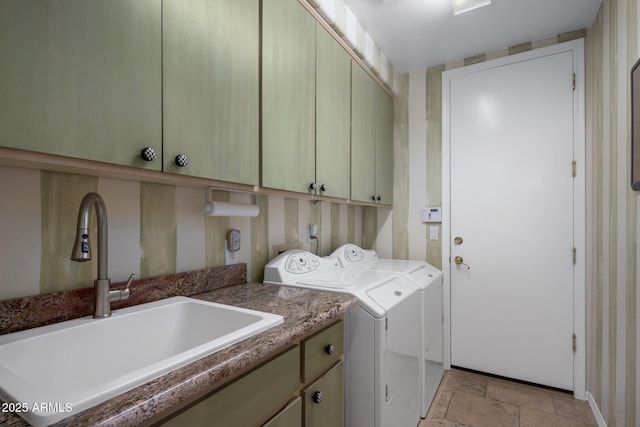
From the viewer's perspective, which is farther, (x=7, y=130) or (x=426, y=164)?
(x=426, y=164)

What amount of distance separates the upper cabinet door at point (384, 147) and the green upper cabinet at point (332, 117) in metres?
0.55

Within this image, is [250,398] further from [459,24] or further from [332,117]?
[459,24]

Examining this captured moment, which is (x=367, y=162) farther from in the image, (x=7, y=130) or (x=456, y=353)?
(x=7, y=130)

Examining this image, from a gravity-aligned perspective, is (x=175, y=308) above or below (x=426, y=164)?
below

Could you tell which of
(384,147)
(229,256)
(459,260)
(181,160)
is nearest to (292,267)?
(229,256)

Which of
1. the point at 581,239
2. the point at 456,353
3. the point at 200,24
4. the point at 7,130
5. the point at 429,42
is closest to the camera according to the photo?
the point at 7,130

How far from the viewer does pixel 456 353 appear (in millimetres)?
2613

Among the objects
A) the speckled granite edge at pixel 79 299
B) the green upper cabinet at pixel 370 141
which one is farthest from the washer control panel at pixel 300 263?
the green upper cabinet at pixel 370 141

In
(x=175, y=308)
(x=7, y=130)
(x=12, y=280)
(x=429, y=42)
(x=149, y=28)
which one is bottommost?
(x=175, y=308)

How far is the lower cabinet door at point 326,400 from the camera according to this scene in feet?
3.52

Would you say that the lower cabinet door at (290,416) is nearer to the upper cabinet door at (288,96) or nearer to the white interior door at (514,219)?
the upper cabinet door at (288,96)

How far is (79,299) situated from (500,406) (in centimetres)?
243

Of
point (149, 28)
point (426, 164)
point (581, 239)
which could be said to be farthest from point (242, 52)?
point (581, 239)

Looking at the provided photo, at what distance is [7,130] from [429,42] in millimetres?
2481
